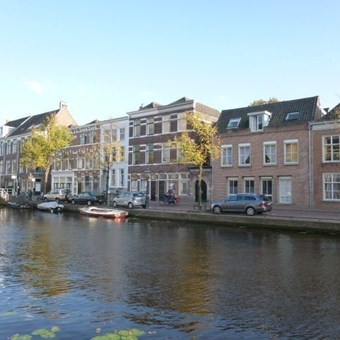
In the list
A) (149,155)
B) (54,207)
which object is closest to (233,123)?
(149,155)

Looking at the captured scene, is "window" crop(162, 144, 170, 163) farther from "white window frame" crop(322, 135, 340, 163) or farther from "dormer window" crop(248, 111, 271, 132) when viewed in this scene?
"white window frame" crop(322, 135, 340, 163)

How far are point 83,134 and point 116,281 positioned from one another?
160ft

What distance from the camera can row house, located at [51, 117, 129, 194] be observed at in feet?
167

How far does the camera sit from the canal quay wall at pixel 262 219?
23594 mm

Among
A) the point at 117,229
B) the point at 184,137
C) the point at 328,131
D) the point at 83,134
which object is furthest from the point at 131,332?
the point at 83,134

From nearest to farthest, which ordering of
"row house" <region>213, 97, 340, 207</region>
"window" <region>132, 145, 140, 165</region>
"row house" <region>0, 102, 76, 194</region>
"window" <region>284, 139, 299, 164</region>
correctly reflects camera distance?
"row house" <region>213, 97, 340, 207</region> → "window" <region>284, 139, 299, 164</region> → "window" <region>132, 145, 140, 165</region> → "row house" <region>0, 102, 76, 194</region>

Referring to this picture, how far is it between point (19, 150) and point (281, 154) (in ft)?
164

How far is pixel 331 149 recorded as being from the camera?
33969mm

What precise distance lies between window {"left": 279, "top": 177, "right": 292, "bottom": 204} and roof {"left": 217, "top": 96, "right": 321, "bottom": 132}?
5.29 meters

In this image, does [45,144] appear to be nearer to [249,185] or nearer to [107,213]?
[107,213]

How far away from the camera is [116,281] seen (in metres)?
11.6

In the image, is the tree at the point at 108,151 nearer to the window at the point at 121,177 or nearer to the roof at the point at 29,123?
the window at the point at 121,177

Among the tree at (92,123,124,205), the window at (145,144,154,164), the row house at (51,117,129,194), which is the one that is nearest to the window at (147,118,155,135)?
the window at (145,144,154,164)

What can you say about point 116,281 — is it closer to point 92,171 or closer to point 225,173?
point 225,173
